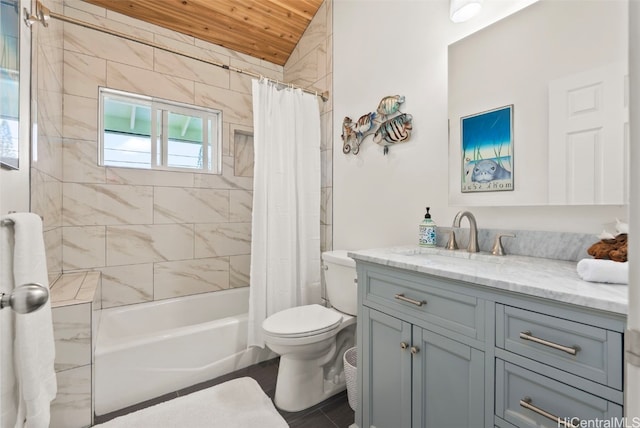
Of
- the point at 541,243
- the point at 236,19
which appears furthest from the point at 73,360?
the point at 236,19

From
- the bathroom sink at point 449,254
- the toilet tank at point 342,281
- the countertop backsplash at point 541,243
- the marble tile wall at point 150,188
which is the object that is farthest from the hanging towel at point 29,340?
the marble tile wall at point 150,188

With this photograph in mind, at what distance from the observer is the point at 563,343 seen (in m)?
0.78

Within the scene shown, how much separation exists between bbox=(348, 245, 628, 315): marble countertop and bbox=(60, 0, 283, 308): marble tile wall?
66.5 inches

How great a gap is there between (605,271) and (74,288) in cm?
241

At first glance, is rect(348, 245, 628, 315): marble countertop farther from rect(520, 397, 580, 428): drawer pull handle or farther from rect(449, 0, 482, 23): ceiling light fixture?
rect(449, 0, 482, 23): ceiling light fixture

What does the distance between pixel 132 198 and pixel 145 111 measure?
74cm

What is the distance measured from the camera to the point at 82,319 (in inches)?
58.5

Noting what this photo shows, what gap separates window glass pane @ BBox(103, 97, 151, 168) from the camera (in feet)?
7.66

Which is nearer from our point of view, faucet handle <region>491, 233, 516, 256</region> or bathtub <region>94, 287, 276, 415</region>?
faucet handle <region>491, 233, 516, 256</region>

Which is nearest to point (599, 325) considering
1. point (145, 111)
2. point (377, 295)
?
point (377, 295)

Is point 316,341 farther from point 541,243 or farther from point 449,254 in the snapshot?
point 541,243

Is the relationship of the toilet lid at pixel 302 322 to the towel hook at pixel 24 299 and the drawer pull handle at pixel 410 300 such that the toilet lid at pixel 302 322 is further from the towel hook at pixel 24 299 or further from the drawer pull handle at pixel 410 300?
the towel hook at pixel 24 299

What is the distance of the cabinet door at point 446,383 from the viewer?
97cm

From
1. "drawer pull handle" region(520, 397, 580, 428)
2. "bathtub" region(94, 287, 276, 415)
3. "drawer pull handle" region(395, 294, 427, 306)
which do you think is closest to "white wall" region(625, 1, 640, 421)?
"drawer pull handle" region(520, 397, 580, 428)
